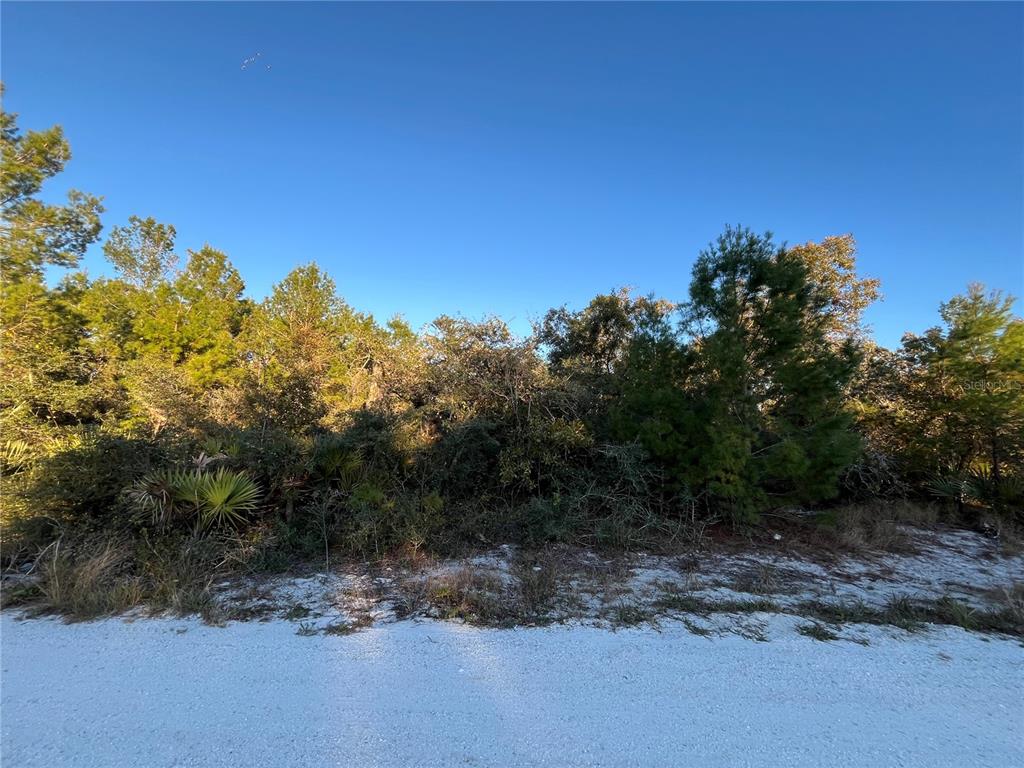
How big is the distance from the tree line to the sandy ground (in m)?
2.64

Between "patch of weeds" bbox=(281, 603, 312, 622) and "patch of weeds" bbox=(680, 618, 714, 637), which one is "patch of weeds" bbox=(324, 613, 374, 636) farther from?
"patch of weeds" bbox=(680, 618, 714, 637)

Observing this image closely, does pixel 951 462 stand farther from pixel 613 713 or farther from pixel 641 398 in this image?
pixel 613 713

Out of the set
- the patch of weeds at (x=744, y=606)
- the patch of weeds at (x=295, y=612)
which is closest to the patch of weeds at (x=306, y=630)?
the patch of weeds at (x=295, y=612)

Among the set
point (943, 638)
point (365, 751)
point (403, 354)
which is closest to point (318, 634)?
point (365, 751)

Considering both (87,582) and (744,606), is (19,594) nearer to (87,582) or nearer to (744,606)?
(87,582)

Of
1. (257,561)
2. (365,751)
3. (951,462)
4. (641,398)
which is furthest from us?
(951,462)

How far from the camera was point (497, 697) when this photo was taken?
2883mm

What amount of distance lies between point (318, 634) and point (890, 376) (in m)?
12.2

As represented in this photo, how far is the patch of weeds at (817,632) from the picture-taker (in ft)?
12.6

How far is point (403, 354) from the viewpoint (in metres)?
10.3

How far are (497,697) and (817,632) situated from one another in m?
3.02

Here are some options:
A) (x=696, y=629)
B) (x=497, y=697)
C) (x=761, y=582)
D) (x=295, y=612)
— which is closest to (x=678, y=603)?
(x=696, y=629)

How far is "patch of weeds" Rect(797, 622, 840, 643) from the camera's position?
3.83m

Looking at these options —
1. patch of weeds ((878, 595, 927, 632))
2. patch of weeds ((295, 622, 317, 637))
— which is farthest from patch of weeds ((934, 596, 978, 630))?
patch of weeds ((295, 622, 317, 637))
